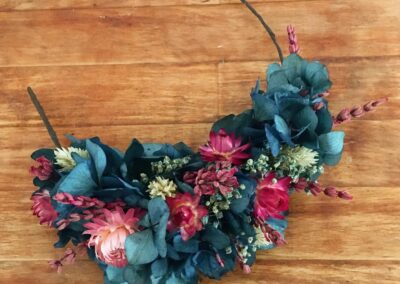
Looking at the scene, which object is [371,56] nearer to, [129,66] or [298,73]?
[298,73]

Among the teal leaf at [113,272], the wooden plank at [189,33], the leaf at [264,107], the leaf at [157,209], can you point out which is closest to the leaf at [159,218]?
the leaf at [157,209]

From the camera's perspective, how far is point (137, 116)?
3.25ft

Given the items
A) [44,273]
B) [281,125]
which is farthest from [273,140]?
[44,273]

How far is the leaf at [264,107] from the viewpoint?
83cm

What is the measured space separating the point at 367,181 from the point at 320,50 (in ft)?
0.80

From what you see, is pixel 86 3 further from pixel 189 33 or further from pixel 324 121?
pixel 324 121

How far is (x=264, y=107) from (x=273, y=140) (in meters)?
0.06

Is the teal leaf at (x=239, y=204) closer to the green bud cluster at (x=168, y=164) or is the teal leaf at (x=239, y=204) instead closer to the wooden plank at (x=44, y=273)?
the green bud cluster at (x=168, y=164)

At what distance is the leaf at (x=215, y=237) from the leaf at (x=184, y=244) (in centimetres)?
2

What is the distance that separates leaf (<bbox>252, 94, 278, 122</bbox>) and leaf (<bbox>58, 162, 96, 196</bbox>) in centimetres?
27

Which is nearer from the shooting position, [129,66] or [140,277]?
[140,277]

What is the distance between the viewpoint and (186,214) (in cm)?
78

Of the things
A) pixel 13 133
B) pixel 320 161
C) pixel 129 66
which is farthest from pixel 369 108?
pixel 13 133

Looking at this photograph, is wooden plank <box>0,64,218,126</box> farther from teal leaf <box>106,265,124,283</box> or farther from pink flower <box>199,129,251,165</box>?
teal leaf <box>106,265,124,283</box>
